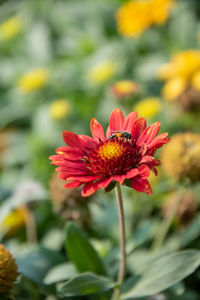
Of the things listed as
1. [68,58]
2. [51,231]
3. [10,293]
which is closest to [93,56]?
[68,58]

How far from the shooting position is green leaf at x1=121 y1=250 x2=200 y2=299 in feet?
2.73

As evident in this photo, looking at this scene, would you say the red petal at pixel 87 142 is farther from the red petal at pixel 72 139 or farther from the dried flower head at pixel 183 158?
the dried flower head at pixel 183 158

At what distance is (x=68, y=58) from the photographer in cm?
253

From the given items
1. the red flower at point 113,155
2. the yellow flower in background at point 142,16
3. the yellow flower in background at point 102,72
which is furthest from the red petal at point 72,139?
the yellow flower in background at point 142,16

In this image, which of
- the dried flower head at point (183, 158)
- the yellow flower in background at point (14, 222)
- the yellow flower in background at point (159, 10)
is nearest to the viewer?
the dried flower head at point (183, 158)

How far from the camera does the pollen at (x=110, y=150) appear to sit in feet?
2.75

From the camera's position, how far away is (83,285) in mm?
839

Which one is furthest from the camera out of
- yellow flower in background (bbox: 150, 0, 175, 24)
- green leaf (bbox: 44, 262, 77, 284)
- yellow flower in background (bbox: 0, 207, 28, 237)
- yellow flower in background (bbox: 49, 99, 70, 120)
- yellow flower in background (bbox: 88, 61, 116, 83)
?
yellow flower in background (bbox: 150, 0, 175, 24)

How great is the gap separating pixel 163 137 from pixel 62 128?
1.21 metres

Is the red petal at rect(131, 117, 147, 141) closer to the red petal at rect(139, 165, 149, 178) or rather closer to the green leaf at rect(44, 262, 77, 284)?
the red petal at rect(139, 165, 149, 178)

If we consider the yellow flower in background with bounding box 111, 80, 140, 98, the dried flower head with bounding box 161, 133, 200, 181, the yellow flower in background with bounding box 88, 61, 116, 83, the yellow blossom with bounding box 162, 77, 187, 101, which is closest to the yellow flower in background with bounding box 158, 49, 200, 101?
the yellow blossom with bounding box 162, 77, 187, 101

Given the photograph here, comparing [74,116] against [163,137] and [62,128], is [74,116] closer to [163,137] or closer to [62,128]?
[62,128]

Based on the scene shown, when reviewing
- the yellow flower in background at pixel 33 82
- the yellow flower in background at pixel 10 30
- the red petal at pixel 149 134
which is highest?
the yellow flower in background at pixel 10 30

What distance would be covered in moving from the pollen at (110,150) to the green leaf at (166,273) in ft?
0.80
